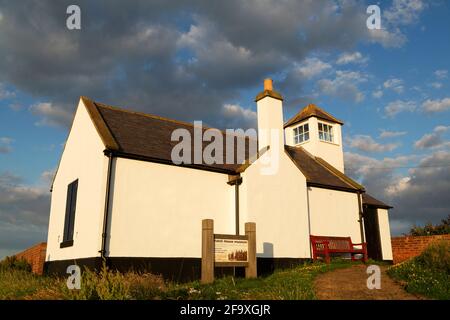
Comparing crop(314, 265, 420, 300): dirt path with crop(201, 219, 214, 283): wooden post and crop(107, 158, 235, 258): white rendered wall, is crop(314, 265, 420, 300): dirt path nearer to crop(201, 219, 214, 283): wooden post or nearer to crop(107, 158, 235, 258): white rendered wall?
crop(201, 219, 214, 283): wooden post

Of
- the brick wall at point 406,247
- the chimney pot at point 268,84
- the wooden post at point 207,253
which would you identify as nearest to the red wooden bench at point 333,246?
the wooden post at point 207,253

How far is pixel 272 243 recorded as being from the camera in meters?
16.9

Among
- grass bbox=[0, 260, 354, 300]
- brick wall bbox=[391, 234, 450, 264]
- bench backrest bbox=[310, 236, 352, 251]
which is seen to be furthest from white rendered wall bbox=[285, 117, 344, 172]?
grass bbox=[0, 260, 354, 300]

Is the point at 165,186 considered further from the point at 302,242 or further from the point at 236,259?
the point at 302,242

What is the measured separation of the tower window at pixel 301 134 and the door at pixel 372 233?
20.3 feet

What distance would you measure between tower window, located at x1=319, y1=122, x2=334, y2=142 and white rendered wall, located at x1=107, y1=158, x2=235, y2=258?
1132 centimetres

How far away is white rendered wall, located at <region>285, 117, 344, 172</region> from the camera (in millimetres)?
24969

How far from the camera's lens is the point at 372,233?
74.0 feet

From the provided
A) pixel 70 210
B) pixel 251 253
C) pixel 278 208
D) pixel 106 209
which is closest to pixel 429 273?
pixel 251 253

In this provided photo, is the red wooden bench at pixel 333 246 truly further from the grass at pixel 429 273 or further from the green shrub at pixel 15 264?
the green shrub at pixel 15 264

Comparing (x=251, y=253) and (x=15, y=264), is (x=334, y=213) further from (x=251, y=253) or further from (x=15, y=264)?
(x=15, y=264)

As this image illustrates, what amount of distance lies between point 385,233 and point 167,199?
48.1 feet

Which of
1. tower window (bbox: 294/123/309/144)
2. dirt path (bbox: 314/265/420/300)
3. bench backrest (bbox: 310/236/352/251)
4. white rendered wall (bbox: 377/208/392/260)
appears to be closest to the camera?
dirt path (bbox: 314/265/420/300)
